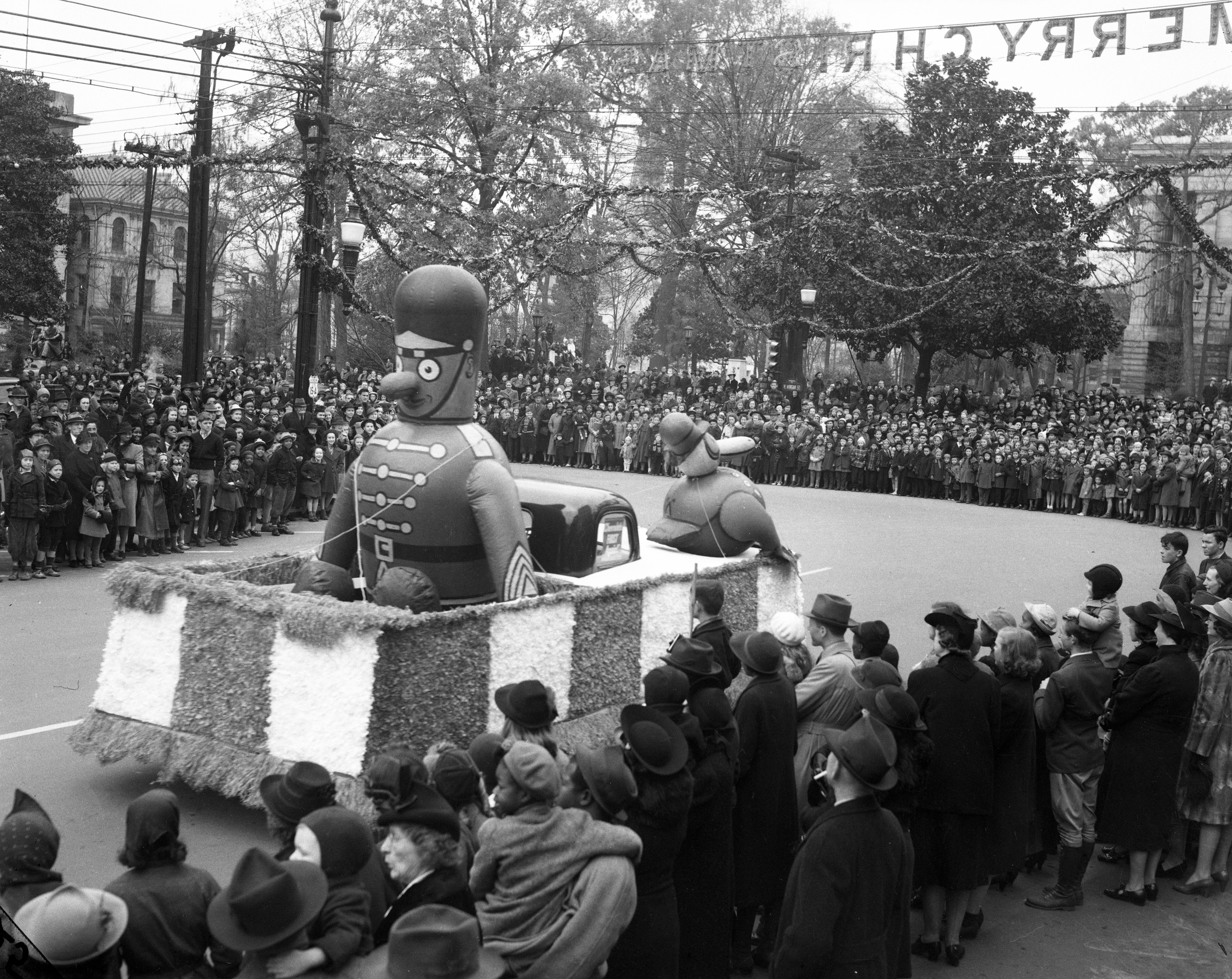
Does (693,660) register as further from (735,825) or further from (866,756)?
(866,756)

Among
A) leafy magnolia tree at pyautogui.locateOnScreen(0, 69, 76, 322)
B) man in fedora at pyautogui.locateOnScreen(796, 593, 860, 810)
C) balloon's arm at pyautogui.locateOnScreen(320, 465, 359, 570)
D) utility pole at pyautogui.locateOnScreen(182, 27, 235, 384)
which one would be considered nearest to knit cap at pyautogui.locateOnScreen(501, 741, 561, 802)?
man in fedora at pyautogui.locateOnScreen(796, 593, 860, 810)

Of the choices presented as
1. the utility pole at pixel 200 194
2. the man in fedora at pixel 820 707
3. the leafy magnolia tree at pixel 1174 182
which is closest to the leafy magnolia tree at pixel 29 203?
the utility pole at pixel 200 194

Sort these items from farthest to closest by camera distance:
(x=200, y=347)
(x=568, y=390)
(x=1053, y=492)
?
(x=568, y=390)
(x=1053, y=492)
(x=200, y=347)

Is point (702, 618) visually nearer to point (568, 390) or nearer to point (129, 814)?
point (129, 814)

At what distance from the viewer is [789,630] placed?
6.09m

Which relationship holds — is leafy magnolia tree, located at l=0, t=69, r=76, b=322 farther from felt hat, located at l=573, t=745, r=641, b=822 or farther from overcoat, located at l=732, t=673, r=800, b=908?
felt hat, located at l=573, t=745, r=641, b=822

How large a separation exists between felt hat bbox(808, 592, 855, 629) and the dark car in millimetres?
1881

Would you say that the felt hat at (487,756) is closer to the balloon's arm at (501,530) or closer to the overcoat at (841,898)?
the overcoat at (841,898)

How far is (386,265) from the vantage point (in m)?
34.9

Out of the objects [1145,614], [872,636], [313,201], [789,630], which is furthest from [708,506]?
[313,201]

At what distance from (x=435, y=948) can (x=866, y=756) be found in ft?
5.02

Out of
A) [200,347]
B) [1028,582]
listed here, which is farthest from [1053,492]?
[200,347]

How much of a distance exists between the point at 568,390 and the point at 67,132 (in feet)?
90.6

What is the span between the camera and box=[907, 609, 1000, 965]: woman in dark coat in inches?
212
